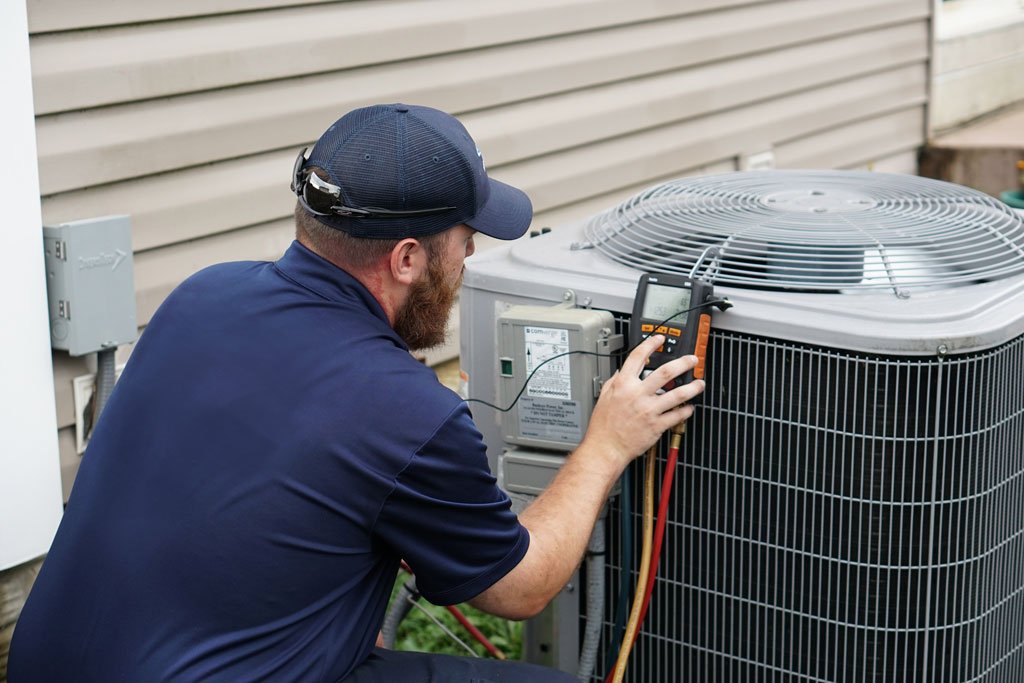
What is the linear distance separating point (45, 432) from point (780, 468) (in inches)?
67.8

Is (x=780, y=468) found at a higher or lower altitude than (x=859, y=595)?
higher

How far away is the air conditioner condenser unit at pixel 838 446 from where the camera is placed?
2.16 meters

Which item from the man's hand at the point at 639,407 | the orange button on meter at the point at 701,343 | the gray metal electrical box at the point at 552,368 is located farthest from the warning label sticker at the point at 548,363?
the orange button on meter at the point at 701,343

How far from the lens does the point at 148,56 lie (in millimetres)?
3160

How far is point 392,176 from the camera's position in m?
2.06

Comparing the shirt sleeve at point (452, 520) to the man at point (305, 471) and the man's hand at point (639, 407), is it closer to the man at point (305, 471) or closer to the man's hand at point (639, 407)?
the man at point (305, 471)

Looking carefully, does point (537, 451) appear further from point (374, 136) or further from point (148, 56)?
point (148, 56)

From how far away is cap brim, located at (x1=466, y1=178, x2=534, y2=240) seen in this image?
2.20 m

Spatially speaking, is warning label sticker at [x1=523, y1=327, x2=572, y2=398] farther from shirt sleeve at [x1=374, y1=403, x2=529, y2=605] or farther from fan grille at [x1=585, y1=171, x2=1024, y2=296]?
shirt sleeve at [x1=374, y1=403, x2=529, y2=605]

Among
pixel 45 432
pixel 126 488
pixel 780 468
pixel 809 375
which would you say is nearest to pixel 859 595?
pixel 780 468

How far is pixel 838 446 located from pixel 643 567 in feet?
1.54

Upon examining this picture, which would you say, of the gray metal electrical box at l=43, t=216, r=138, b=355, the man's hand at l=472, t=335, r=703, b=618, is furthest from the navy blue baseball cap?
the gray metal electrical box at l=43, t=216, r=138, b=355

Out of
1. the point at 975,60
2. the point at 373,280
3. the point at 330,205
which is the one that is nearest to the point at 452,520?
the point at 373,280

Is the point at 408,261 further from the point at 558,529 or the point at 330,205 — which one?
the point at 558,529
